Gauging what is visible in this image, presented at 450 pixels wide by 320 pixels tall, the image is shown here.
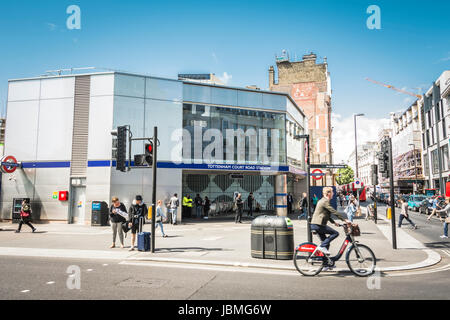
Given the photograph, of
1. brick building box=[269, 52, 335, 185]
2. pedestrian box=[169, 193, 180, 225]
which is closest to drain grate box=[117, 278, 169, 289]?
pedestrian box=[169, 193, 180, 225]

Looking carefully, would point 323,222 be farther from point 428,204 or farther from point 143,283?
point 428,204

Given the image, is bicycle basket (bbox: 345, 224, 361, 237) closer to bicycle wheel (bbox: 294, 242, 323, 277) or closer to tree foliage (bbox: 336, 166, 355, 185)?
bicycle wheel (bbox: 294, 242, 323, 277)

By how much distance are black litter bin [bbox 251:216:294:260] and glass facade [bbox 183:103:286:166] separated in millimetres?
12645

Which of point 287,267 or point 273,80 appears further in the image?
point 273,80

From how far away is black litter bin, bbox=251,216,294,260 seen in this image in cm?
890

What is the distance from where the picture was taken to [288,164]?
2509 cm

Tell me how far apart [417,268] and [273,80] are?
5054 centimetres

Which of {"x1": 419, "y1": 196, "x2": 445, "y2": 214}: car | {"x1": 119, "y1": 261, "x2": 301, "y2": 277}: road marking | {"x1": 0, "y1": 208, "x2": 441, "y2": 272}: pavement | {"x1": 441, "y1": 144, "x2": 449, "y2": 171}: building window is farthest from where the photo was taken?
{"x1": 441, "y1": 144, "x2": 449, "y2": 171}: building window

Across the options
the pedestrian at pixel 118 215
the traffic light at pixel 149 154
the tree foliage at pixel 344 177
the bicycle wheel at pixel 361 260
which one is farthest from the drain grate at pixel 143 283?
the tree foliage at pixel 344 177

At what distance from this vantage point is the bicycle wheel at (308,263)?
727 cm

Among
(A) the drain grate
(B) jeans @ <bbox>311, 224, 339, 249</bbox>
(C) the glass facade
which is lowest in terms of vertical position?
(A) the drain grate

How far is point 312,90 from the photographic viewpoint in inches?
2010

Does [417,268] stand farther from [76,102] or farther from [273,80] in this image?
[273,80]
